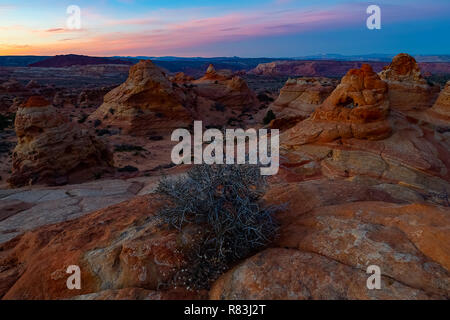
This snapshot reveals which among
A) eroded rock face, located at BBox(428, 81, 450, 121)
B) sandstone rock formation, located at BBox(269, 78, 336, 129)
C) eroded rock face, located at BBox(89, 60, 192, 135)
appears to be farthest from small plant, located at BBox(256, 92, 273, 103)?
eroded rock face, located at BBox(428, 81, 450, 121)

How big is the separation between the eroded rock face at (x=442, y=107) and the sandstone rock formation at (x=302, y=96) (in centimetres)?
667

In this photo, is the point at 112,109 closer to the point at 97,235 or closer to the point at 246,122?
the point at 246,122

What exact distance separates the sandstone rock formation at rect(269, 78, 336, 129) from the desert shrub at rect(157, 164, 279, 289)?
15.6 meters

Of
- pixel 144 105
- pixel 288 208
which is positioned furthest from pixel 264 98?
pixel 288 208

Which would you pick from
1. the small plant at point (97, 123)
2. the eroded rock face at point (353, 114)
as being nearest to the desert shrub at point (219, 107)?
the small plant at point (97, 123)

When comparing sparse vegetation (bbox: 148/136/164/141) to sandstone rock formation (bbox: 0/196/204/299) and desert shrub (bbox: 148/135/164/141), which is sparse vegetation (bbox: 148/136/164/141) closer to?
desert shrub (bbox: 148/135/164/141)

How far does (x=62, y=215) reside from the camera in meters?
5.43

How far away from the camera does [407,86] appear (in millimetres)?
12352

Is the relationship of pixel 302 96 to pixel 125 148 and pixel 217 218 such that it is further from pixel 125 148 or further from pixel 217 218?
pixel 217 218

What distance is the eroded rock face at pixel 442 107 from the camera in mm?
11711

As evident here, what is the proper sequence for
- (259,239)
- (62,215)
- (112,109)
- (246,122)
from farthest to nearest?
(246,122) < (112,109) < (62,215) < (259,239)

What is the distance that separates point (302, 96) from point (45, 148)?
16.3 meters
